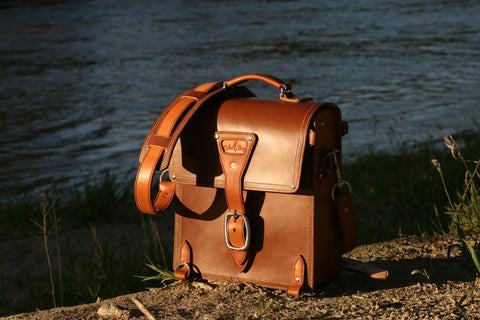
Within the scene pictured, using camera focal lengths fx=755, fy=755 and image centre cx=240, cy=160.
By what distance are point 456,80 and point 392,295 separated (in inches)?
331

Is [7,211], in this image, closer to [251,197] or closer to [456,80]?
[251,197]

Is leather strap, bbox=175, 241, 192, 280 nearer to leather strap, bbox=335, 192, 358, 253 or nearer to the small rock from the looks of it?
the small rock

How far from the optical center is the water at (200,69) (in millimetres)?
8070

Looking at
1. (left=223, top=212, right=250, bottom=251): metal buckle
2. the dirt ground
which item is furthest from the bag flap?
the dirt ground

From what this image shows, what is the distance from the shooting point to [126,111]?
9461 millimetres

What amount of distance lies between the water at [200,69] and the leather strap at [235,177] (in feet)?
11.4

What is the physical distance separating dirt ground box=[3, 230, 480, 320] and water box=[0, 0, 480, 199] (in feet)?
10.4

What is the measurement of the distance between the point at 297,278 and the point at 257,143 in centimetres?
55

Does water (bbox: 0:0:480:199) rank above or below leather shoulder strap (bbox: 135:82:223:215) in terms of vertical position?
below

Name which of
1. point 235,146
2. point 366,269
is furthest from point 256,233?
point 366,269

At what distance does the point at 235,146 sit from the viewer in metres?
2.98

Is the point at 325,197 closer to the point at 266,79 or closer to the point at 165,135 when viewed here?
the point at 266,79

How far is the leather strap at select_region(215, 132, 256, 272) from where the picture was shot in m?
2.94

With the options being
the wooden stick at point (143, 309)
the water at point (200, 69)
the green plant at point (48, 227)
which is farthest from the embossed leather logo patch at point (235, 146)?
the water at point (200, 69)
